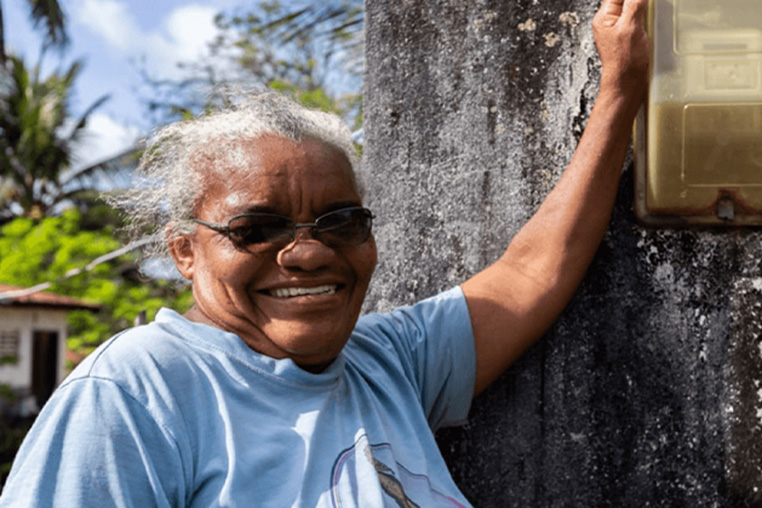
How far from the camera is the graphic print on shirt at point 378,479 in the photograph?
56.1 inches

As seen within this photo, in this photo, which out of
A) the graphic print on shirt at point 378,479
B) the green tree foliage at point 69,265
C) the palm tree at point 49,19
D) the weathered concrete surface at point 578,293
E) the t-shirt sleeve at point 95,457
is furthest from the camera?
the palm tree at point 49,19

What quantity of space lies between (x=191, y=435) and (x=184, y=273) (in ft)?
1.41

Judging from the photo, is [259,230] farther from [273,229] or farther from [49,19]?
[49,19]

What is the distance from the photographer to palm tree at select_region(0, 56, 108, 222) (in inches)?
808

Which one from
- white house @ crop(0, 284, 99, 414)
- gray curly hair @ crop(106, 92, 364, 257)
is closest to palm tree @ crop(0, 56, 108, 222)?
white house @ crop(0, 284, 99, 414)

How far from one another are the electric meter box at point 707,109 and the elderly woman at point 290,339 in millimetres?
72

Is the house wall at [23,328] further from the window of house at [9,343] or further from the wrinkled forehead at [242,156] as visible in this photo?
the wrinkled forehead at [242,156]

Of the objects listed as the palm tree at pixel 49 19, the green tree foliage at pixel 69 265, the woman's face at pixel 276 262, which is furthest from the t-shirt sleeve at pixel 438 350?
the palm tree at pixel 49 19

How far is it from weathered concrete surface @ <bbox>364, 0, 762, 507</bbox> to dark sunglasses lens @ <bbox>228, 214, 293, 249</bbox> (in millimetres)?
547

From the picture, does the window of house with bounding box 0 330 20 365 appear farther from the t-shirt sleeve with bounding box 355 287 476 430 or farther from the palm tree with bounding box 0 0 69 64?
the t-shirt sleeve with bounding box 355 287 476 430

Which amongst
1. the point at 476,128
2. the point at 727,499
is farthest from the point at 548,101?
the point at 727,499

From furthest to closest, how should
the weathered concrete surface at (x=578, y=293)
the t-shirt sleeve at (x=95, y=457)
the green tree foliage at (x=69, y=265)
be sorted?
1. the green tree foliage at (x=69, y=265)
2. the weathered concrete surface at (x=578, y=293)
3. the t-shirt sleeve at (x=95, y=457)

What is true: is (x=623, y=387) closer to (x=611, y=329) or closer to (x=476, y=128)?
(x=611, y=329)

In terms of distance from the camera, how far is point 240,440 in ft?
4.54
